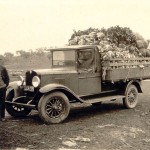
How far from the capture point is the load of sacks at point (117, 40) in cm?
1070

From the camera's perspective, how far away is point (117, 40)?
36.9 feet

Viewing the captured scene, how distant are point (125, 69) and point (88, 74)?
1.31 m

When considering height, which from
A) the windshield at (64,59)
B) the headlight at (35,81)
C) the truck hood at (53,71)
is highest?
the windshield at (64,59)

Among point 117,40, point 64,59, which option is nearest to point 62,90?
point 64,59

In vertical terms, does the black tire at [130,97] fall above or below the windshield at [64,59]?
below

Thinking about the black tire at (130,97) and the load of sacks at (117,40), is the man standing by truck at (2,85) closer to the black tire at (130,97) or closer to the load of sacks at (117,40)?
the load of sacks at (117,40)

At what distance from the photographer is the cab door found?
29.3 ft

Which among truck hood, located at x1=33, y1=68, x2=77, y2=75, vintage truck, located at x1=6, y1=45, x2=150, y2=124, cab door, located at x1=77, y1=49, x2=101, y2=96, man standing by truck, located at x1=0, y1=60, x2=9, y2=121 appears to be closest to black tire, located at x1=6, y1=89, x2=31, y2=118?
vintage truck, located at x1=6, y1=45, x2=150, y2=124

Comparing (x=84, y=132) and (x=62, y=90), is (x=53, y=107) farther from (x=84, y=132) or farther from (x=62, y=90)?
(x=84, y=132)

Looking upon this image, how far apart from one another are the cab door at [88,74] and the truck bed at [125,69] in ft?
0.84

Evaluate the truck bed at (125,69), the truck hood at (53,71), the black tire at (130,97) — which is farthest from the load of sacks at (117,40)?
the truck hood at (53,71)

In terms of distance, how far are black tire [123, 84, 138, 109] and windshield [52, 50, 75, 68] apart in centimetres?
213

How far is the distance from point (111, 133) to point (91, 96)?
255cm

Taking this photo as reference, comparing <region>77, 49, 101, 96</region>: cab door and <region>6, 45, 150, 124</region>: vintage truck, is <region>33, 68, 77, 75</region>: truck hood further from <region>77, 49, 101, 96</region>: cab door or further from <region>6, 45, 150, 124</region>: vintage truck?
<region>77, 49, 101, 96</region>: cab door
